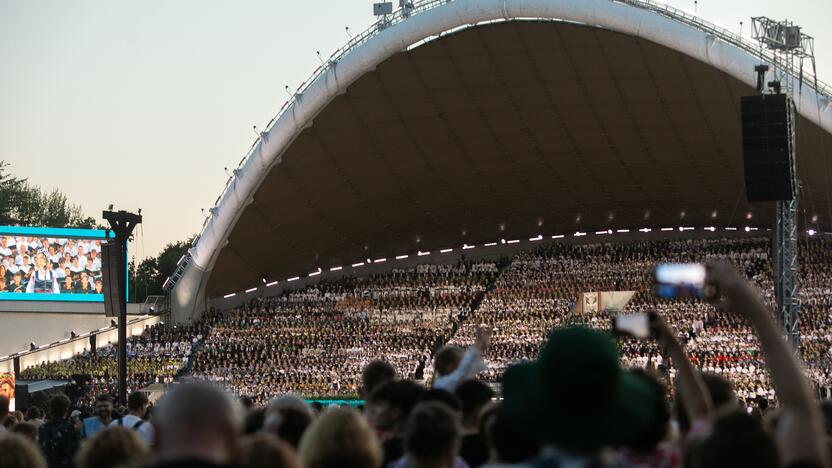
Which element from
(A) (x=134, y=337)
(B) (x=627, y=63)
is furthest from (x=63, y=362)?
(B) (x=627, y=63)

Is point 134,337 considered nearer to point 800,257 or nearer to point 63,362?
Answer: point 63,362

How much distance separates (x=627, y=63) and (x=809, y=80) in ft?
17.9

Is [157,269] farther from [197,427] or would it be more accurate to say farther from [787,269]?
[197,427]

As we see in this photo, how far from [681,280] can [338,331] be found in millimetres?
37751

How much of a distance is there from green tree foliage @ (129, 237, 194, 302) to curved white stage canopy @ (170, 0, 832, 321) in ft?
121

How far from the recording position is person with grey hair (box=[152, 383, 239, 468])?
3.33 m

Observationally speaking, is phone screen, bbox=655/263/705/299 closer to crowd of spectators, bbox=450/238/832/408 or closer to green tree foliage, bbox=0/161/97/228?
crowd of spectators, bbox=450/238/832/408

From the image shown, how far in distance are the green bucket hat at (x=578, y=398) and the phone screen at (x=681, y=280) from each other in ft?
2.05

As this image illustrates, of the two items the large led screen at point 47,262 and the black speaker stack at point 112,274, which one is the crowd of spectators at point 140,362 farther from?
the black speaker stack at point 112,274

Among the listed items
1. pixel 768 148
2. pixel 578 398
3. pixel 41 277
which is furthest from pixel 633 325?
pixel 41 277

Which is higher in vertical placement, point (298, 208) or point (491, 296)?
point (298, 208)

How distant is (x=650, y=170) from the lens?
45.0 m

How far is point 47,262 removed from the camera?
46094 mm

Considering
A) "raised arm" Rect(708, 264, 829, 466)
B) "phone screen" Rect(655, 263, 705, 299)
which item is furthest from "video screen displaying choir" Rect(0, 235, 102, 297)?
"raised arm" Rect(708, 264, 829, 466)
